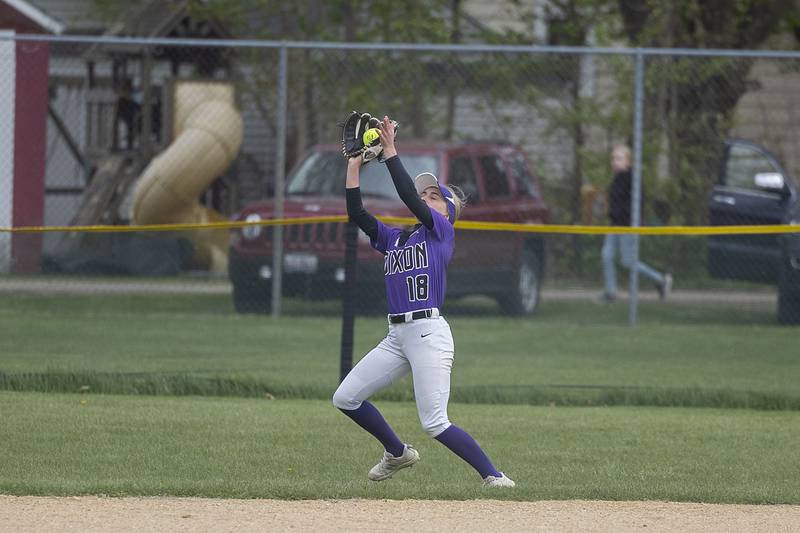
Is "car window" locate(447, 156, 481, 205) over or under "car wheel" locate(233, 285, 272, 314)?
over

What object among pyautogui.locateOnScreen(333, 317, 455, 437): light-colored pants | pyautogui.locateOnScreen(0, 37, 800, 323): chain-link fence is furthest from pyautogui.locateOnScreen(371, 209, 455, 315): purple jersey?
pyautogui.locateOnScreen(0, 37, 800, 323): chain-link fence

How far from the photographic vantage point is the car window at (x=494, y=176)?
1538cm

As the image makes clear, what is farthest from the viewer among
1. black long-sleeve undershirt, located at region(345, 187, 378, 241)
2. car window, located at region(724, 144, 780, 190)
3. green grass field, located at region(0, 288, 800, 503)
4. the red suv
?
car window, located at region(724, 144, 780, 190)

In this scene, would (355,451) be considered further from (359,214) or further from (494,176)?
(494,176)

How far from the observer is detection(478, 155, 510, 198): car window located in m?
15.4

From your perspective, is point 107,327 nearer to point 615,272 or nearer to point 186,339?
point 186,339

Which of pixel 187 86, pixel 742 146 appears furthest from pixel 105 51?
pixel 742 146

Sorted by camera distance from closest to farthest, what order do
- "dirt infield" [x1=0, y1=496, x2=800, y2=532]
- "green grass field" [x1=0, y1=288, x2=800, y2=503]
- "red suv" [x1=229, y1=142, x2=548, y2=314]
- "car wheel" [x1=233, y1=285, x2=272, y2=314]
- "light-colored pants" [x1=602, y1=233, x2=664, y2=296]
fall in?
"dirt infield" [x1=0, y1=496, x2=800, y2=532], "green grass field" [x1=0, y1=288, x2=800, y2=503], "red suv" [x1=229, y1=142, x2=548, y2=314], "car wheel" [x1=233, y1=285, x2=272, y2=314], "light-colored pants" [x1=602, y1=233, x2=664, y2=296]

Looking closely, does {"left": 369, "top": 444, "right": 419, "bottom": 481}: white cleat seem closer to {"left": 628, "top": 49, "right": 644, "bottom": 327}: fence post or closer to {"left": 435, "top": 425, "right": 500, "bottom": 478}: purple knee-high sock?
{"left": 435, "top": 425, "right": 500, "bottom": 478}: purple knee-high sock

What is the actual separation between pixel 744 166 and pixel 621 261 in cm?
194

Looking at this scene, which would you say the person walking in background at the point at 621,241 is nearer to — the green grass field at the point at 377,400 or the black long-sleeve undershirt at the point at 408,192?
the green grass field at the point at 377,400

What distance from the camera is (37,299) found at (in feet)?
41.9

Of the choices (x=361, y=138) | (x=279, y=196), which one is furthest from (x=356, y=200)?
(x=279, y=196)

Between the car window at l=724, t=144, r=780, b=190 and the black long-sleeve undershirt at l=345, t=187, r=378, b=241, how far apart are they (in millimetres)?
8707
